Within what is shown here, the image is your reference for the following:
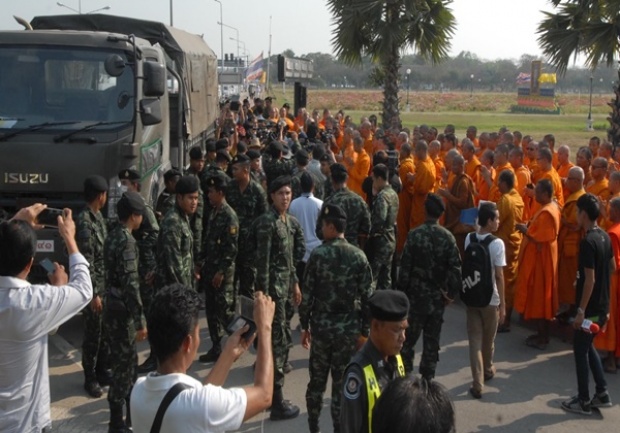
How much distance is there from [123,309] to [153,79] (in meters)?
3.29

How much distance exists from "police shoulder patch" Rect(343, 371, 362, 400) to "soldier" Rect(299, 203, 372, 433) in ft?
7.05

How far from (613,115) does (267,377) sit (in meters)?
15.3

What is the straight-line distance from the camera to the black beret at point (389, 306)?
13.2 feet

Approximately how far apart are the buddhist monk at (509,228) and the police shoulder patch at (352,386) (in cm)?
556

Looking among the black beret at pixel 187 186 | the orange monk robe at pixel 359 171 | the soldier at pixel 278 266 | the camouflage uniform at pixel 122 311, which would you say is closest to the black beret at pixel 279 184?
the soldier at pixel 278 266

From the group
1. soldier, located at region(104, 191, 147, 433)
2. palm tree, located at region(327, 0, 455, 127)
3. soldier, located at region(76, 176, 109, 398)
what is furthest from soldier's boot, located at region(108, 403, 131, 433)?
palm tree, located at region(327, 0, 455, 127)

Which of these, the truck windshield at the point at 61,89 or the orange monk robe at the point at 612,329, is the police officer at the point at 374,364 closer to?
the orange monk robe at the point at 612,329

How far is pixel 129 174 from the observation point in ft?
26.6

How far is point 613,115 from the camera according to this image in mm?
16578

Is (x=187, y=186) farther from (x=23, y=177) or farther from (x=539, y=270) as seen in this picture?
(x=539, y=270)

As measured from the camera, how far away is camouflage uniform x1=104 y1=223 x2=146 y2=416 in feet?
20.1

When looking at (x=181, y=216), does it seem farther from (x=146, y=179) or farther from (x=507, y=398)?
(x=507, y=398)

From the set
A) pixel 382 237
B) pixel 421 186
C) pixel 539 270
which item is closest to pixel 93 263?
pixel 382 237

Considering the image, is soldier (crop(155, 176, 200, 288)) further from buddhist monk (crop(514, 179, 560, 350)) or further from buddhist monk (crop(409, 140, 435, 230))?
buddhist monk (crop(409, 140, 435, 230))
